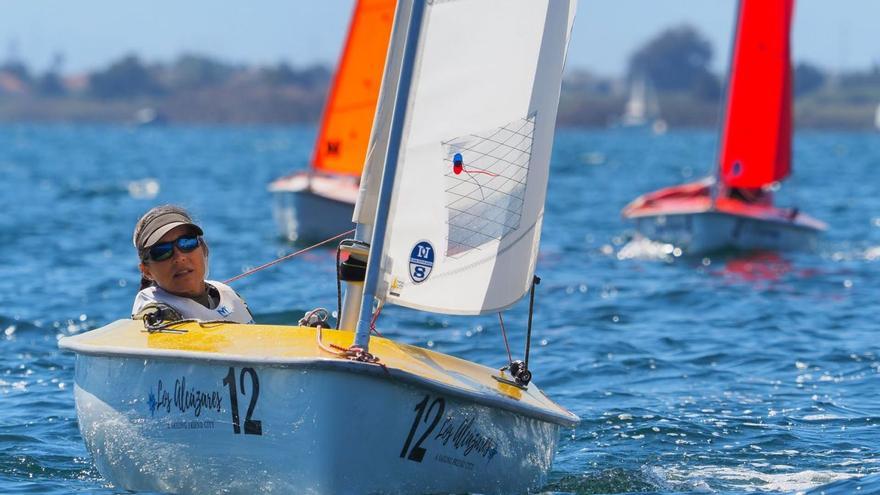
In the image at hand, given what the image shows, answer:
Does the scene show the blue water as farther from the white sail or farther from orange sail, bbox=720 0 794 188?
→ orange sail, bbox=720 0 794 188

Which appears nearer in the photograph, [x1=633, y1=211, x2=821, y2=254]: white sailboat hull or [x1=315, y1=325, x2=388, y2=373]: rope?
[x1=315, y1=325, x2=388, y2=373]: rope

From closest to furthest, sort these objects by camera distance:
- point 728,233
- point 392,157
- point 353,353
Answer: point 353,353 < point 392,157 < point 728,233

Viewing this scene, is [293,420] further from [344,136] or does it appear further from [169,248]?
[344,136]

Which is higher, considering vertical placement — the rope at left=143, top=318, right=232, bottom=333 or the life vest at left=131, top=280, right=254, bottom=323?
the life vest at left=131, top=280, right=254, bottom=323

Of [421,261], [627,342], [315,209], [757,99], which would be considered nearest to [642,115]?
[757,99]

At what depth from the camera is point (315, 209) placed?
750 inches

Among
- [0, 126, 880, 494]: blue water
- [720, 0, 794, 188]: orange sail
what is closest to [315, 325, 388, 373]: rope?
[0, 126, 880, 494]: blue water

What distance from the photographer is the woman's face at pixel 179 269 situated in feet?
21.7

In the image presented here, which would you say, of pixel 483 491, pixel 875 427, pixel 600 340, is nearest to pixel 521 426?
pixel 483 491

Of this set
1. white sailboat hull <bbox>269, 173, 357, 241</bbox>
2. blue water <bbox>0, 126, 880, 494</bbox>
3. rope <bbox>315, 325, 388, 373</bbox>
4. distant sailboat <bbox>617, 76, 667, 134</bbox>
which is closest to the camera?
rope <bbox>315, 325, 388, 373</bbox>

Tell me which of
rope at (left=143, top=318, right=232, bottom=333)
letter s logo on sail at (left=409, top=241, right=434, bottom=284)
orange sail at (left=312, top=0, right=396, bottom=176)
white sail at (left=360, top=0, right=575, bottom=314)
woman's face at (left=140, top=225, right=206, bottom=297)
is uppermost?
orange sail at (left=312, top=0, right=396, bottom=176)

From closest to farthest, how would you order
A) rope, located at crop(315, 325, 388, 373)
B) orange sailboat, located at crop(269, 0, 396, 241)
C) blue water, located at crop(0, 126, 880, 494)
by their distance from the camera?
rope, located at crop(315, 325, 388, 373)
blue water, located at crop(0, 126, 880, 494)
orange sailboat, located at crop(269, 0, 396, 241)

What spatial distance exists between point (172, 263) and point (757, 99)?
14.7m

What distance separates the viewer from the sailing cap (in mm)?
6578
